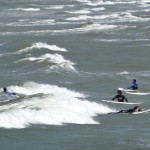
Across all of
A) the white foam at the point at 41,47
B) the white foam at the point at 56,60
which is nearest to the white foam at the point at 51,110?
the white foam at the point at 56,60

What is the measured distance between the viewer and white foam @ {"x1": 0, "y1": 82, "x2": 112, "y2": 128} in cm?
2991

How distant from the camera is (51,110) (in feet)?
106

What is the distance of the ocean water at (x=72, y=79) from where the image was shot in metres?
26.9

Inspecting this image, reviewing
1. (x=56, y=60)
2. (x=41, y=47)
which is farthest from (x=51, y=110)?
(x=41, y=47)

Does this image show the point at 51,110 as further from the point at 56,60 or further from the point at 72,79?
the point at 56,60

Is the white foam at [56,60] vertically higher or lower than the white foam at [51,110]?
higher

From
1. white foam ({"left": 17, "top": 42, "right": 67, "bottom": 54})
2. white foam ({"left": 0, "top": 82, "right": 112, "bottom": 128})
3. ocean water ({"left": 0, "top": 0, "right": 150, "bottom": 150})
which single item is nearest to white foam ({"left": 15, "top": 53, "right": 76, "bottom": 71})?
ocean water ({"left": 0, "top": 0, "right": 150, "bottom": 150})

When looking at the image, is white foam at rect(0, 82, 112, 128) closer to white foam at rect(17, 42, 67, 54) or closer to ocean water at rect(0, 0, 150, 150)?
ocean water at rect(0, 0, 150, 150)

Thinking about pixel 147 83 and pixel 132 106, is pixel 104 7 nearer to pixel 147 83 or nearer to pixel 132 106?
pixel 147 83

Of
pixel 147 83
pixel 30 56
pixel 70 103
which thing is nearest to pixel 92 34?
pixel 30 56

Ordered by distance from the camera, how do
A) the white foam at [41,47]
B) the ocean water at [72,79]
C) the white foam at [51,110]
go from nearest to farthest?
the ocean water at [72,79], the white foam at [51,110], the white foam at [41,47]

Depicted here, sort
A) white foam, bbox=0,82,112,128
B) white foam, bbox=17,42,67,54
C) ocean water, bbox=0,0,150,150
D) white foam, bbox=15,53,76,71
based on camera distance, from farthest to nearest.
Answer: white foam, bbox=17,42,67,54, white foam, bbox=15,53,76,71, white foam, bbox=0,82,112,128, ocean water, bbox=0,0,150,150

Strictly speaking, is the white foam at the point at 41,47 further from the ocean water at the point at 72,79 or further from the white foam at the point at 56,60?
the white foam at the point at 56,60

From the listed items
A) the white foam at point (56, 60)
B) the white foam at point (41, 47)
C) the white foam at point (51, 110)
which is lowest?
the white foam at point (51, 110)
